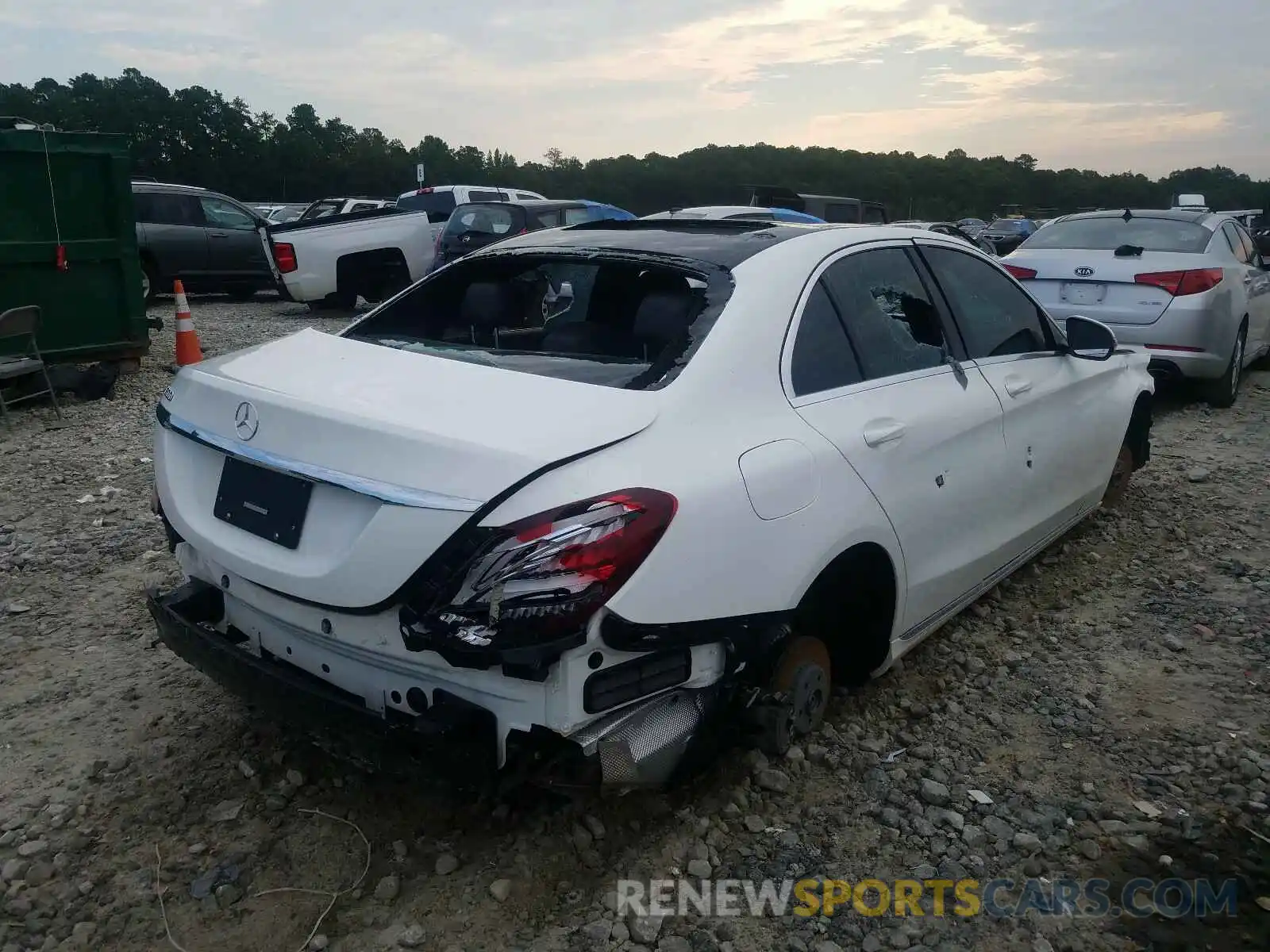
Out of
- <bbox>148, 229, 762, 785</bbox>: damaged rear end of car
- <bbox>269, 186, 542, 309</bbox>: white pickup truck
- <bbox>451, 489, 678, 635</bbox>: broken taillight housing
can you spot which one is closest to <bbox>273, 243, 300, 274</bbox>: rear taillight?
<bbox>269, 186, 542, 309</bbox>: white pickup truck

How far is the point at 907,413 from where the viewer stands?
3080mm

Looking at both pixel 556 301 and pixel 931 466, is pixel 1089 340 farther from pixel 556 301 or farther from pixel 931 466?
pixel 556 301

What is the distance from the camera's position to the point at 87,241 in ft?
26.8

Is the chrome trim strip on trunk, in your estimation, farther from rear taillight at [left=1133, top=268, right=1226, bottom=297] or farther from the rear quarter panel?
rear taillight at [left=1133, top=268, right=1226, bottom=297]

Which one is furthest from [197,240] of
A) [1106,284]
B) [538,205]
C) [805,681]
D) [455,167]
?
[455,167]

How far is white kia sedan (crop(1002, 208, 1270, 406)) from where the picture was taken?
291 inches

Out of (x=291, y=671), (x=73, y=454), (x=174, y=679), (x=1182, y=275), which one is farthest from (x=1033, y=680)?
(x=73, y=454)

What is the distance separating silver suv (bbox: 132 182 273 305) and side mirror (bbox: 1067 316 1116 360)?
12149 mm

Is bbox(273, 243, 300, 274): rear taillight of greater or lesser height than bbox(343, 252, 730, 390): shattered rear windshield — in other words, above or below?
below

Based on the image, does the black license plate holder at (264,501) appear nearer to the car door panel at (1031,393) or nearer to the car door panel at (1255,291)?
the car door panel at (1031,393)

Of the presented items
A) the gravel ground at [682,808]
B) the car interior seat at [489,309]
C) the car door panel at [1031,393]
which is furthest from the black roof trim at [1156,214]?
the car interior seat at [489,309]

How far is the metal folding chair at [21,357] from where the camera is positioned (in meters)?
7.12

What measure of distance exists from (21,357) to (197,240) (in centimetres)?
770

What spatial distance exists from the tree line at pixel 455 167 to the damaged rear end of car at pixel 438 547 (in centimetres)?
4606
